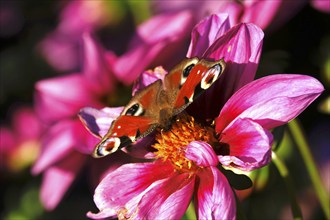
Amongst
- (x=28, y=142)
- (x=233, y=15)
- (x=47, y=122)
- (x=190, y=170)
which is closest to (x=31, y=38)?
(x=28, y=142)

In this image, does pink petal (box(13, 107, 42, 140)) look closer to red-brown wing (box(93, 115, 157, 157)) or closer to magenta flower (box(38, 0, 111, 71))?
magenta flower (box(38, 0, 111, 71))

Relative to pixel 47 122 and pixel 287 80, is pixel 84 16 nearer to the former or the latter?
pixel 47 122

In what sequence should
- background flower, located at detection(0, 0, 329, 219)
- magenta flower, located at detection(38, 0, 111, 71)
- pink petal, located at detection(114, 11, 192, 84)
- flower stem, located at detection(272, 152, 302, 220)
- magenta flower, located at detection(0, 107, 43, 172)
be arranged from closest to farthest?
flower stem, located at detection(272, 152, 302, 220), pink petal, located at detection(114, 11, 192, 84), background flower, located at detection(0, 0, 329, 219), magenta flower, located at detection(0, 107, 43, 172), magenta flower, located at detection(38, 0, 111, 71)

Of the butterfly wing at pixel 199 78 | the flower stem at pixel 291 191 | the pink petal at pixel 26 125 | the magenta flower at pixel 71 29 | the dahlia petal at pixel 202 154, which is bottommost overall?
the pink petal at pixel 26 125

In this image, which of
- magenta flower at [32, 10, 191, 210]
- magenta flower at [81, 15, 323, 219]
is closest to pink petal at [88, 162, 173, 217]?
magenta flower at [81, 15, 323, 219]

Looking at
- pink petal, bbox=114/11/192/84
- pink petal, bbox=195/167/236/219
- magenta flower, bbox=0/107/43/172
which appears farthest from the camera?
magenta flower, bbox=0/107/43/172

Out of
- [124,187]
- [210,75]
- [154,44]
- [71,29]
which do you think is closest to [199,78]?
[210,75]

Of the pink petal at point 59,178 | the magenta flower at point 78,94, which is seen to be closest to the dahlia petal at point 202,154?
the magenta flower at point 78,94

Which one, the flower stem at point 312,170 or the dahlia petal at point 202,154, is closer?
the dahlia petal at point 202,154

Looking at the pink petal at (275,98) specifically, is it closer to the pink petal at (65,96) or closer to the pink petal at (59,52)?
the pink petal at (65,96)
